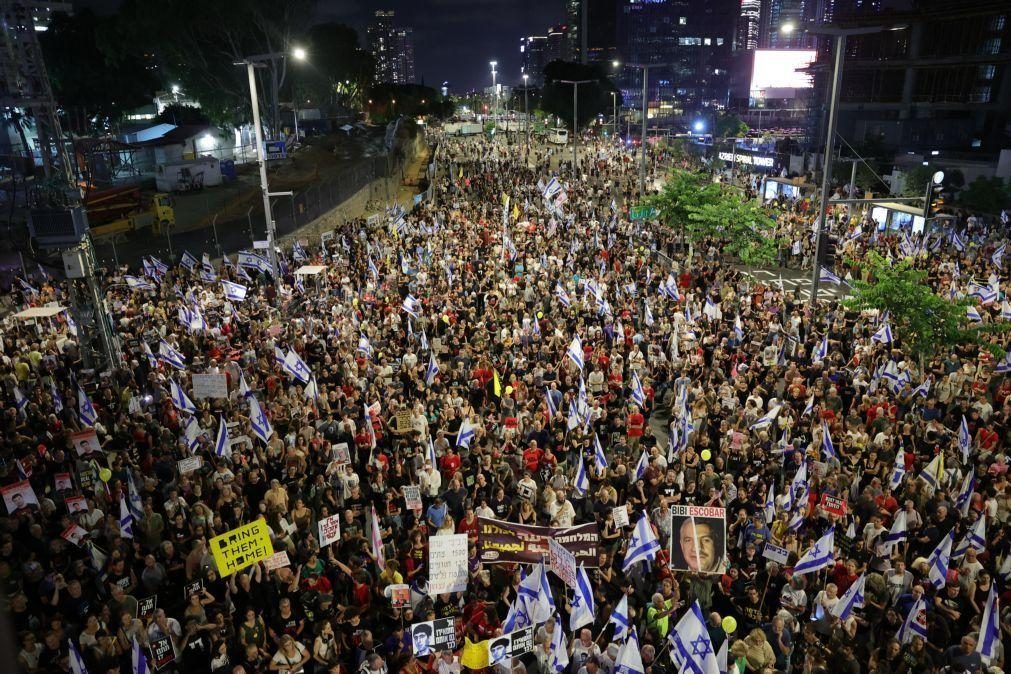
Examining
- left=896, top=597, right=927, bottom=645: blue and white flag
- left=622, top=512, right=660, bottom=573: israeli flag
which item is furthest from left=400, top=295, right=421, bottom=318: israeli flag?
left=896, top=597, right=927, bottom=645: blue and white flag

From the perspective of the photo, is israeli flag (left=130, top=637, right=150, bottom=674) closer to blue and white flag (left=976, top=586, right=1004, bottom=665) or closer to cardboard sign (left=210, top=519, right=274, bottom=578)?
cardboard sign (left=210, top=519, right=274, bottom=578)

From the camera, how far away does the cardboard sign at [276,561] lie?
969cm

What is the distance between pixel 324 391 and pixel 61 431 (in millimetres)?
4832

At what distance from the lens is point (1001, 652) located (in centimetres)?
790

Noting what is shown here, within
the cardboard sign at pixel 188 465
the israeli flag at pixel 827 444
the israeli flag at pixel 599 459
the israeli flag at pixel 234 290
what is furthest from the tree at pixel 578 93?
Result: the cardboard sign at pixel 188 465

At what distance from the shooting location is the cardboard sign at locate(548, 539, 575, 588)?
29.0 feet

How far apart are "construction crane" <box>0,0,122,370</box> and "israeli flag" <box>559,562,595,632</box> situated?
13.1 metres

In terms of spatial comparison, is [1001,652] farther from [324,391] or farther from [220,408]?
[220,408]

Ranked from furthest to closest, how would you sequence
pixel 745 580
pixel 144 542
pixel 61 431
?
pixel 61 431, pixel 144 542, pixel 745 580

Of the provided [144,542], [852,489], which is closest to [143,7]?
[144,542]

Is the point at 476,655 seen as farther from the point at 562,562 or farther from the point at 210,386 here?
the point at 210,386

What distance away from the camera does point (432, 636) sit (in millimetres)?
8164

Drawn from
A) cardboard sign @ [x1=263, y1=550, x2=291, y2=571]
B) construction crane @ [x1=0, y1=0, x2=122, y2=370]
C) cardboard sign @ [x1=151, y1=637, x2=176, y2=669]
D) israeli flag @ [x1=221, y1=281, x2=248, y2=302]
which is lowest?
cardboard sign @ [x1=151, y1=637, x2=176, y2=669]

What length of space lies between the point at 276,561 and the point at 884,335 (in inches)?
543
